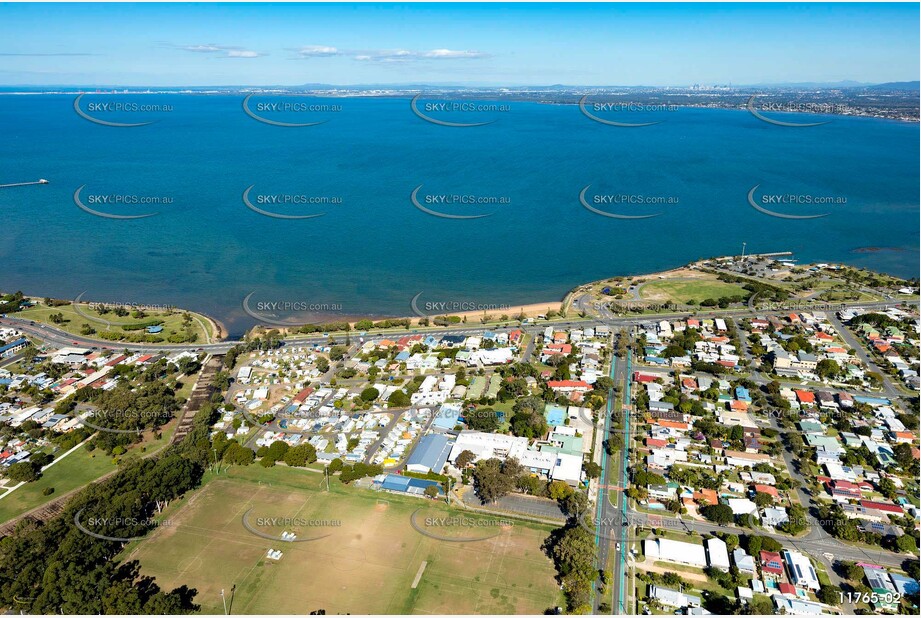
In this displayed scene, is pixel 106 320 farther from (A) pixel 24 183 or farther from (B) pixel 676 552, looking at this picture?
(A) pixel 24 183

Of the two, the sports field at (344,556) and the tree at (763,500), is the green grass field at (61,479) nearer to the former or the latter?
the sports field at (344,556)

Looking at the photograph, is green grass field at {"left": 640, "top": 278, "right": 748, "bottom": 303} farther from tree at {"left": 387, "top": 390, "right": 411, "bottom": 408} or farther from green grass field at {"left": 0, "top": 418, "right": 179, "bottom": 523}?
green grass field at {"left": 0, "top": 418, "right": 179, "bottom": 523}

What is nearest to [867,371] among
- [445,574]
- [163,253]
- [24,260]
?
[445,574]

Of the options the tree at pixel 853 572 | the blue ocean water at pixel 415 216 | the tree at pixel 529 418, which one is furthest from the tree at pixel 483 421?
the blue ocean water at pixel 415 216

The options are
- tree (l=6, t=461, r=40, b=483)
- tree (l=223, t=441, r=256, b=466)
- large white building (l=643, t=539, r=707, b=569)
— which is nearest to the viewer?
large white building (l=643, t=539, r=707, b=569)

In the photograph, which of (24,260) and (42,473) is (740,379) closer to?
(42,473)

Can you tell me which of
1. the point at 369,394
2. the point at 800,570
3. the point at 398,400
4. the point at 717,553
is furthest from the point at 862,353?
the point at 369,394

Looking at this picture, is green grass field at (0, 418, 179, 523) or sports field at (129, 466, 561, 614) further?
green grass field at (0, 418, 179, 523)

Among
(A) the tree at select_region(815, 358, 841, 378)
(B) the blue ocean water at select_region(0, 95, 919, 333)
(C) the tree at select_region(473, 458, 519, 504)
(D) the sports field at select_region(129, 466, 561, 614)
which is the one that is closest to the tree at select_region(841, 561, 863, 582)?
(D) the sports field at select_region(129, 466, 561, 614)
